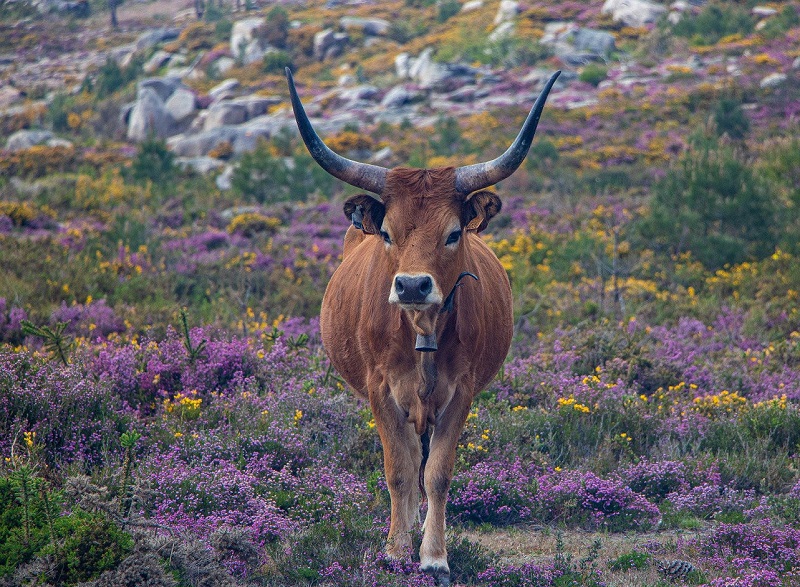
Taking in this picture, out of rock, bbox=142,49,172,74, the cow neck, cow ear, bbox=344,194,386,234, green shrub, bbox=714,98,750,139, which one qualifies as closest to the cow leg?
the cow neck

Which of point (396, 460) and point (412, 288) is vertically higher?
point (412, 288)

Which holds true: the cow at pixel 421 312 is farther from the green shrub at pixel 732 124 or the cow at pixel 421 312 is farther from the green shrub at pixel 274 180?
the green shrub at pixel 732 124

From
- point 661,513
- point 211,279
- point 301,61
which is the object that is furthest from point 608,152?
point 301,61

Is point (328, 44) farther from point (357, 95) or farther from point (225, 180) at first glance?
point (225, 180)

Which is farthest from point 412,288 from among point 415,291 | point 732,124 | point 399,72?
point 399,72

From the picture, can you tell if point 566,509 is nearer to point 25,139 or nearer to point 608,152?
point 608,152

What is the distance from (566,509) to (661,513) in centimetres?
77

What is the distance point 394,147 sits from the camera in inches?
1164

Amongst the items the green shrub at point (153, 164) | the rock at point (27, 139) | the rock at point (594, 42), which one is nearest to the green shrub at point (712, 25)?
the rock at point (594, 42)

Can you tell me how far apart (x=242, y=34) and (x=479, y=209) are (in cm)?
5572

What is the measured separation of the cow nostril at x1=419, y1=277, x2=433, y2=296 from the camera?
498 cm

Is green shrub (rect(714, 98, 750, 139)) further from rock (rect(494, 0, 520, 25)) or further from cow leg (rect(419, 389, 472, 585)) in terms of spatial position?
rock (rect(494, 0, 520, 25))

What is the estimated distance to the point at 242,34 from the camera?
189ft

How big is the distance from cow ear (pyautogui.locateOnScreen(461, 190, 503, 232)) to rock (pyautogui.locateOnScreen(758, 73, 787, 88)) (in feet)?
95.1
